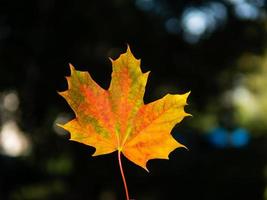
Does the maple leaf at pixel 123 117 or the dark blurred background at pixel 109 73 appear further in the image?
the dark blurred background at pixel 109 73

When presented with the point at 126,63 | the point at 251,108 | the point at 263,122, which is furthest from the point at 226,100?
the point at 251,108

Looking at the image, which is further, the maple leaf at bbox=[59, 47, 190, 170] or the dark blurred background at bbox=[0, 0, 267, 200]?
the dark blurred background at bbox=[0, 0, 267, 200]

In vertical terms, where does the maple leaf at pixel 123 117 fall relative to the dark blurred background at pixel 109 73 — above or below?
below

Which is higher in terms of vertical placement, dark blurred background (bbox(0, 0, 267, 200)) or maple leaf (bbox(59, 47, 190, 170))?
dark blurred background (bbox(0, 0, 267, 200))

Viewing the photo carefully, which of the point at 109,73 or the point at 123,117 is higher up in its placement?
the point at 109,73

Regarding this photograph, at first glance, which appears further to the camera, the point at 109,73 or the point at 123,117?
the point at 109,73
